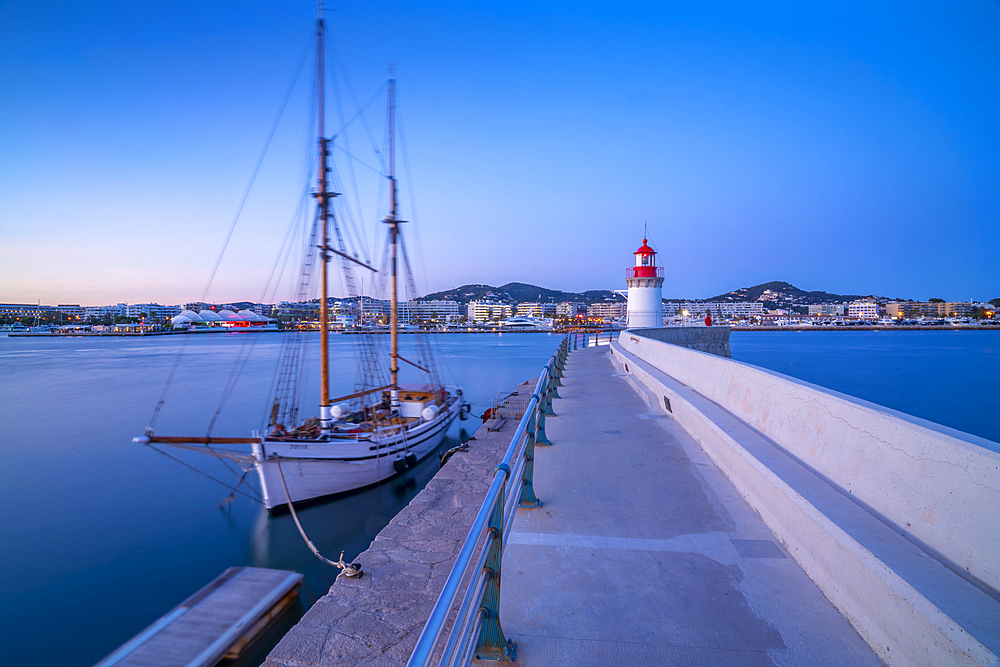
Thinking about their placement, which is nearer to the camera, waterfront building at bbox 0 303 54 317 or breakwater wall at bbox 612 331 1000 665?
breakwater wall at bbox 612 331 1000 665

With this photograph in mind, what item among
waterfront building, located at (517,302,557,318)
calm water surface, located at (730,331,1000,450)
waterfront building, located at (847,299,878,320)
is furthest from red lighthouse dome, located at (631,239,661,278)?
waterfront building, located at (517,302,557,318)

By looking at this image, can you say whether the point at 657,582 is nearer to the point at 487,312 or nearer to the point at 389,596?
the point at 389,596

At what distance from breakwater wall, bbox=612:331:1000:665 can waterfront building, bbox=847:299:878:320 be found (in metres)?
175

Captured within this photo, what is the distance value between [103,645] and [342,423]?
22.9 feet

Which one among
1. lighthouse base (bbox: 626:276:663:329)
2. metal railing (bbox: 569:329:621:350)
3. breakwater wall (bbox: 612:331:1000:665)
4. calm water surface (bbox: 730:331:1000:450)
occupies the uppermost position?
lighthouse base (bbox: 626:276:663:329)

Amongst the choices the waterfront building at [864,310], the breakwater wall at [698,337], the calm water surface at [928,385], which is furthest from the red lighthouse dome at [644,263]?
the waterfront building at [864,310]

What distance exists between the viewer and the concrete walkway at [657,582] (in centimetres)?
197

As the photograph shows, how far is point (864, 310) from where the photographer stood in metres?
144

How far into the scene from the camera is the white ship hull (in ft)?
34.9

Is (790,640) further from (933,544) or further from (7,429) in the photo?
(7,429)

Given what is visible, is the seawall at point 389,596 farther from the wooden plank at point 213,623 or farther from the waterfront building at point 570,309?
the waterfront building at point 570,309

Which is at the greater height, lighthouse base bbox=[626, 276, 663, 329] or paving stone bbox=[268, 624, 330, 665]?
lighthouse base bbox=[626, 276, 663, 329]

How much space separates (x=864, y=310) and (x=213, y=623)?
188020mm

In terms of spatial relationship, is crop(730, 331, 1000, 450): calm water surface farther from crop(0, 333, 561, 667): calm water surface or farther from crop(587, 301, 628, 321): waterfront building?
crop(587, 301, 628, 321): waterfront building
